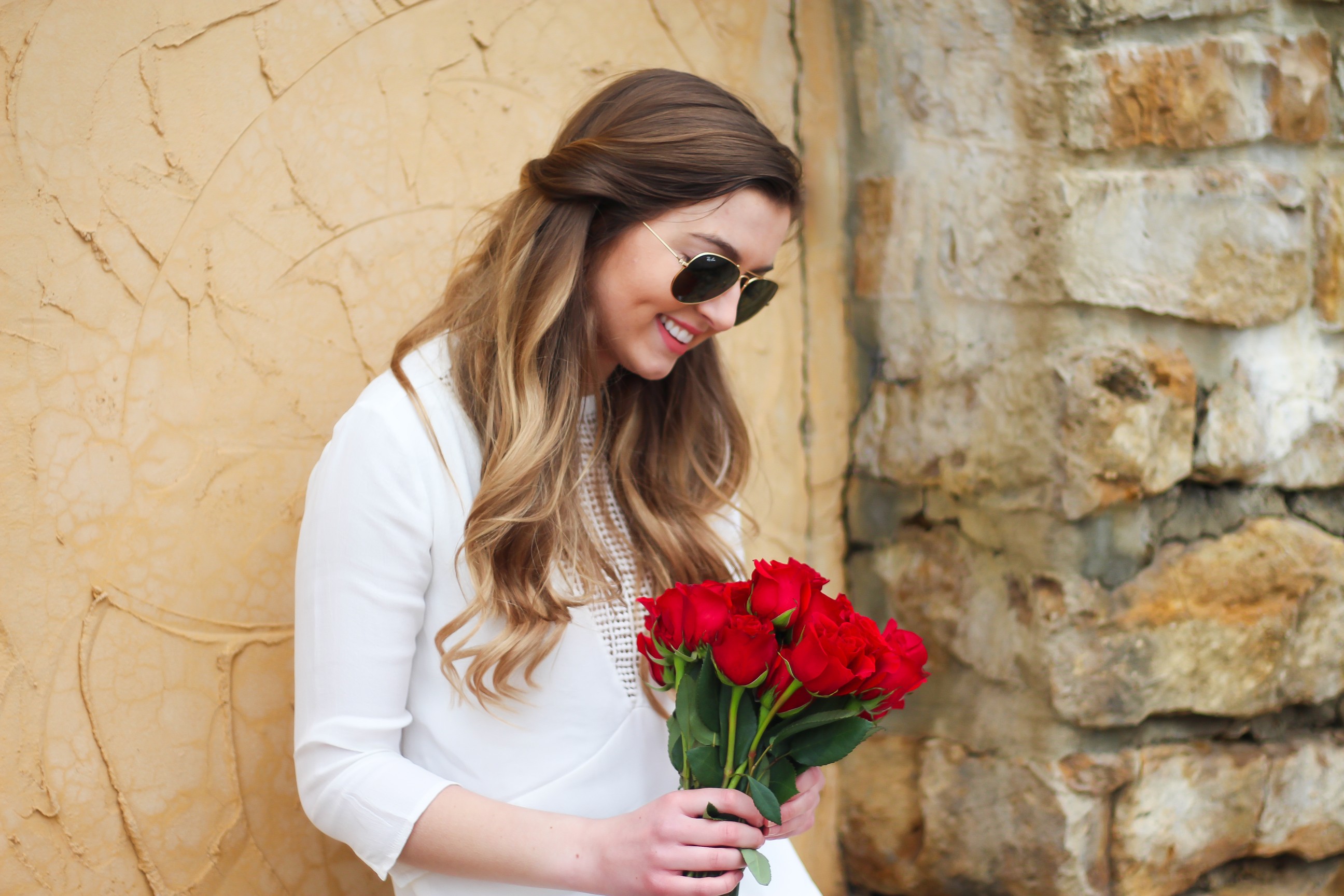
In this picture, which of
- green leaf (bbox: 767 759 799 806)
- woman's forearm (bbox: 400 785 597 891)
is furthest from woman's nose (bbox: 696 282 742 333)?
woman's forearm (bbox: 400 785 597 891)

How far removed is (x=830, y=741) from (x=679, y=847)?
0.70ft

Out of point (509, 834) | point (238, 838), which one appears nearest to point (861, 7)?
point (509, 834)

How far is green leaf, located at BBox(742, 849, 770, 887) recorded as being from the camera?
3.89 feet

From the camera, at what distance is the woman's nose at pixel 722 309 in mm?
1466

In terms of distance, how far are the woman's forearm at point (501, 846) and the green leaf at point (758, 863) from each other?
0.62 feet

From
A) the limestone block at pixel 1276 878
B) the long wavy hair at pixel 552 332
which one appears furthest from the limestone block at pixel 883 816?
the long wavy hair at pixel 552 332

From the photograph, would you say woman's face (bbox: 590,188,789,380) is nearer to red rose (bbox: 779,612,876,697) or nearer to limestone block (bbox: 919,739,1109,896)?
red rose (bbox: 779,612,876,697)

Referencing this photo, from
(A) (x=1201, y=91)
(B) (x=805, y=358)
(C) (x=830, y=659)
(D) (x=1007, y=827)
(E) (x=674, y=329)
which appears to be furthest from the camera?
(B) (x=805, y=358)

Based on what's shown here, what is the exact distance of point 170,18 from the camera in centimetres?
150

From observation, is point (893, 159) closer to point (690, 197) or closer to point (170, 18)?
point (690, 197)

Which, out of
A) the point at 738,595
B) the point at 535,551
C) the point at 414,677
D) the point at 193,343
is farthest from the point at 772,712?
the point at 193,343

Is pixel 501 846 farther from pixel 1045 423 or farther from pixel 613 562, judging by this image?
pixel 1045 423

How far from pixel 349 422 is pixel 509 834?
1.83 feet

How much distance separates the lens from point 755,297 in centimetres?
153
